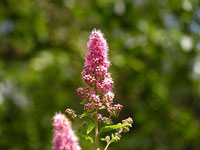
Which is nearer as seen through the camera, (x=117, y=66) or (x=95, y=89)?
(x=95, y=89)

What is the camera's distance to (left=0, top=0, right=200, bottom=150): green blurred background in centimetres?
795

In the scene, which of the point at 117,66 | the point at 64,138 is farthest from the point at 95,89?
the point at 117,66

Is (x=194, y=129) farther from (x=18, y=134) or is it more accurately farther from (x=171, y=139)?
(x=18, y=134)

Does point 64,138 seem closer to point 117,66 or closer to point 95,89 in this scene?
point 95,89

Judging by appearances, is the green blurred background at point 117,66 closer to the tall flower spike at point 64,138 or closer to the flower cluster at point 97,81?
the flower cluster at point 97,81

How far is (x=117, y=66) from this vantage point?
28.7 ft

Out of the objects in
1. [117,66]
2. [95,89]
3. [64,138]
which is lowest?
[64,138]

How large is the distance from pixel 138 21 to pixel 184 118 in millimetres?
2261

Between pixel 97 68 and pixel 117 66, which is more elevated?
pixel 117 66

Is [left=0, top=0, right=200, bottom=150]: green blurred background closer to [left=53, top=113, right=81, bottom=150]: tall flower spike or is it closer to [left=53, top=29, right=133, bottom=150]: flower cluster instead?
[left=53, top=29, right=133, bottom=150]: flower cluster

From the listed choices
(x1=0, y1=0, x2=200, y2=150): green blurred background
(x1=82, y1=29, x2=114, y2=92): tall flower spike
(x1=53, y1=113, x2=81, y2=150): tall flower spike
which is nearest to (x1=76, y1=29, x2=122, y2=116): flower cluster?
(x1=82, y1=29, x2=114, y2=92): tall flower spike

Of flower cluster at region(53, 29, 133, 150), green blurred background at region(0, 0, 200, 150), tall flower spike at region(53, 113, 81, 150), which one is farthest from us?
green blurred background at region(0, 0, 200, 150)

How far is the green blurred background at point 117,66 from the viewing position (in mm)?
7953

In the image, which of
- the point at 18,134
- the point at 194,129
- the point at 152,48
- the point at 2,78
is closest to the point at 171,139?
the point at 194,129
